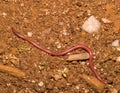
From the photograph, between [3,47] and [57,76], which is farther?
[3,47]

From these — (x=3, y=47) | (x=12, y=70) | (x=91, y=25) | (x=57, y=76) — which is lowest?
(x=57, y=76)

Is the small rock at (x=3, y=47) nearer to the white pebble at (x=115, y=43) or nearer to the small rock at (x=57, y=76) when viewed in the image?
the small rock at (x=57, y=76)

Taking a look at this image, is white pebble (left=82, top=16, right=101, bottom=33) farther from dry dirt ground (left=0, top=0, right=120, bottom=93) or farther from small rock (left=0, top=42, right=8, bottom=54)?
small rock (left=0, top=42, right=8, bottom=54)

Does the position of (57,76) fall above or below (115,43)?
below

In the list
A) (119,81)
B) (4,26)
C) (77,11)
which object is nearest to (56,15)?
(77,11)

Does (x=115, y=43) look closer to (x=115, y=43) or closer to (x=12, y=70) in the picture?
(x=115, y=43)

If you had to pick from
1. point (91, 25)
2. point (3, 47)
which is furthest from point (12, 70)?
point (91, 25)

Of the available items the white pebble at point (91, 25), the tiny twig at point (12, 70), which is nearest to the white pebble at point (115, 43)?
the white pebble at point (91, 25)
